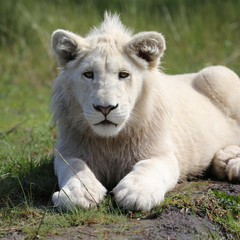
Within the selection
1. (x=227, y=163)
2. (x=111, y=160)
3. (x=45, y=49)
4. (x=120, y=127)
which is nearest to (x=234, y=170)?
(x=227, y=163)

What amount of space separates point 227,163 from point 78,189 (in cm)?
192

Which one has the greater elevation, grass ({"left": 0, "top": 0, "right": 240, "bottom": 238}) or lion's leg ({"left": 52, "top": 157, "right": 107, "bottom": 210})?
grass ({"left": 0, "top": 0, "right": 240, "bottom": 238})

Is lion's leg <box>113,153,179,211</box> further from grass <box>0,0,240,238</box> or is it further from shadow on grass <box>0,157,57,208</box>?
grass <box>0,0,240,238</box>

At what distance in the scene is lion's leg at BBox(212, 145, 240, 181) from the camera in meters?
4.48

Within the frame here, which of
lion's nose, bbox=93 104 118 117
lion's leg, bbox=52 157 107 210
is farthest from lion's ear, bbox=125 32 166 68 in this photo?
lion's leg, bbox=52 157 107 210

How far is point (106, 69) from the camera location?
383cm

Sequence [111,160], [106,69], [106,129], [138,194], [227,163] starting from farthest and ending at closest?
[227,163], [111,160], [106,69], [106,129], [138,194]

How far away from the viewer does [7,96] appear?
909cm

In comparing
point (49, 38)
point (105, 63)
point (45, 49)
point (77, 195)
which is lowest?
point (77, 195)

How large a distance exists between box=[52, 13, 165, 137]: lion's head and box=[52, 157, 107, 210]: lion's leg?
0.37 meters

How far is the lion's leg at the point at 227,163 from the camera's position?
4480 millimetres

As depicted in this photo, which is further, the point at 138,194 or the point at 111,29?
the point at 111,29

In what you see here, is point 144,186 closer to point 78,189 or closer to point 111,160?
point 78,189

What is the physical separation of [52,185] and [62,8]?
7.73 m
